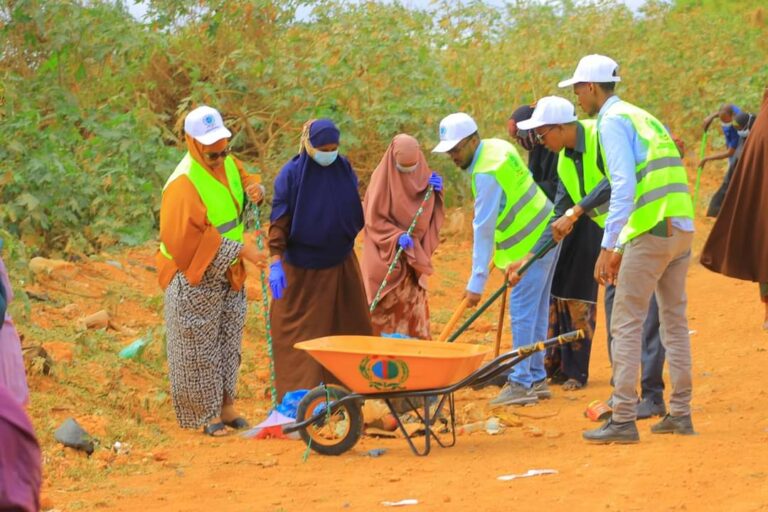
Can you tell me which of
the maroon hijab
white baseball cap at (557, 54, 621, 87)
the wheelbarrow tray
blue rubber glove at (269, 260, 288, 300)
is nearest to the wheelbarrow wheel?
the wheelbarrow tray

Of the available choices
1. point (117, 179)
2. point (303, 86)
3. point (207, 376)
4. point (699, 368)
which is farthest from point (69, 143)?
point (699, 368)

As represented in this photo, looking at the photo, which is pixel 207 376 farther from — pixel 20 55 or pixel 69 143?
pixel 20 55

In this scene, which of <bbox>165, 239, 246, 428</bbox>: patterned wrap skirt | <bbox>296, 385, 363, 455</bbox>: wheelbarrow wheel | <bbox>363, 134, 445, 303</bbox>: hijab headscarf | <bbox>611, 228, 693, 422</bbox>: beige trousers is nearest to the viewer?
<bbox>611, 228, 693, 422</bbox>: beige trousers

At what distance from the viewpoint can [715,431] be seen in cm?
677

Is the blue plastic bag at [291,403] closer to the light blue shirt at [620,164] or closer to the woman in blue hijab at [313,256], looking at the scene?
the woman in blue hijab at [313,256]

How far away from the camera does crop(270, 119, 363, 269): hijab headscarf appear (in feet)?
24.8

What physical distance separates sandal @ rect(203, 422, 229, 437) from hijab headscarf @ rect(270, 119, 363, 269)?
1.09m

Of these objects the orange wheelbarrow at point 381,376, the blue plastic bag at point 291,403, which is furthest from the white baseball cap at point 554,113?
the blue plastic bag at point 291,403

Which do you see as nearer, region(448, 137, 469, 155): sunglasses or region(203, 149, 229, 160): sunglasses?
region(203, 149, 229, 160): sunglasses

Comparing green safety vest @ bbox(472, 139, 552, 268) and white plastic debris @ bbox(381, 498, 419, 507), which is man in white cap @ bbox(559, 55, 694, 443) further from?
green safety vest @ bbox(472, 139, 552, 268)

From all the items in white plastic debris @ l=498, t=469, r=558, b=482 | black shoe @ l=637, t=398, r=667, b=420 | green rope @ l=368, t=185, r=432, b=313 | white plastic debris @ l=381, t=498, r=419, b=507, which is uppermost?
green rope @ l=368, t=185, r=432, b=313

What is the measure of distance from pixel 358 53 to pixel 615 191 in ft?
29.7

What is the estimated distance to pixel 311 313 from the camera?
7730 millimetres

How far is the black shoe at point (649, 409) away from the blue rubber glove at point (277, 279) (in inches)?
86.5
